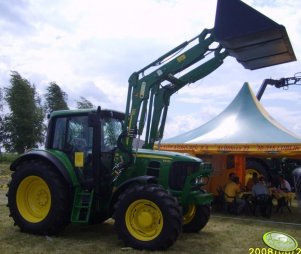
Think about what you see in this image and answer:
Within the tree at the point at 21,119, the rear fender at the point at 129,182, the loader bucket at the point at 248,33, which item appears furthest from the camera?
the tree at the point at 21,119

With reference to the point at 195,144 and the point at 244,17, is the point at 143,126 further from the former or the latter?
the point at 195,144

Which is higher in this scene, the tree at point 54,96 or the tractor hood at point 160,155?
the tree at point 54,96

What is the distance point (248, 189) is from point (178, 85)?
5.89m

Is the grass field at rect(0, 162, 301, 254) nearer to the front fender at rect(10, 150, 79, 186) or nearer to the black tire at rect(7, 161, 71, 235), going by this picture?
the black tire at rect(7, 161, 71, 235)

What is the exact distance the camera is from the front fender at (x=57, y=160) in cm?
707

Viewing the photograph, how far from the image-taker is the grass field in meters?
6.36

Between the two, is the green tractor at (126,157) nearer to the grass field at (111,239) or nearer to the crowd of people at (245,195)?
the grass field at (111,239)

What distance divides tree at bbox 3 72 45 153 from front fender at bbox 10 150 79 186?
3009 cm

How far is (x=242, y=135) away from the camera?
1248 cm

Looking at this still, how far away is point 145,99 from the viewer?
7.45 meters

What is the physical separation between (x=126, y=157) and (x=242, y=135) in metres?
6.14

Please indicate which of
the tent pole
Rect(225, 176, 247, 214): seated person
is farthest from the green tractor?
the tent pole

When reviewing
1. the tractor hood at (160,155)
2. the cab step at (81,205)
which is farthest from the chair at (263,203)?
the cab step at (81,205)

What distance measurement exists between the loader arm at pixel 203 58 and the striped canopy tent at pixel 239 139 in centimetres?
429
